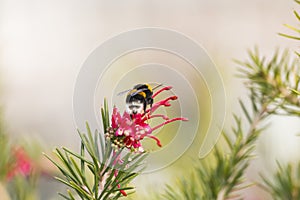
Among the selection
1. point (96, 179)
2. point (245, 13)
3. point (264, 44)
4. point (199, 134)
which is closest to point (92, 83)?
point (96, 179)

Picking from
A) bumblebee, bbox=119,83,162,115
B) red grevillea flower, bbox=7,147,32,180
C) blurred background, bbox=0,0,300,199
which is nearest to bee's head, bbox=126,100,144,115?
bumblebee, bbox=119,83,162,115

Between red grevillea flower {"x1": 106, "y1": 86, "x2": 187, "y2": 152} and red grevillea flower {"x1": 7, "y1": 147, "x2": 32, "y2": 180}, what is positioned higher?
red grevillea flower {"x1": 7, "y1": 147, "x2": 32, "y2": 180}

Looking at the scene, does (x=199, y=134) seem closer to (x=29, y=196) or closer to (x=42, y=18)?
(x=29, y=196)

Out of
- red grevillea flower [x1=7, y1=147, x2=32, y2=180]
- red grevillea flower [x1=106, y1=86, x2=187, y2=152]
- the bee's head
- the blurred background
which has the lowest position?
red grevillea flower [x1=106, y1=86, x2=187, y2=152]

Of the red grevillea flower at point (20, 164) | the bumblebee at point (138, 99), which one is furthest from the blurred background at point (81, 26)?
the bumblebee at point (138, 99)

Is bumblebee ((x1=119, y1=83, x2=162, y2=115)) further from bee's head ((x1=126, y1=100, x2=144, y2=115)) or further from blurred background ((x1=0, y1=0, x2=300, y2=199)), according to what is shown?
blurred background ((x1=0, y1=0, x2=300, y2=199))
